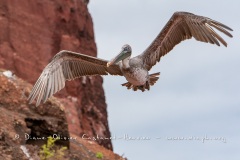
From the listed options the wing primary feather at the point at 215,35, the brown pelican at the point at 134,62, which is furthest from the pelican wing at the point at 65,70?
the wing primary feather at the point at 215,35

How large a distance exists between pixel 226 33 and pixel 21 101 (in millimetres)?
6879

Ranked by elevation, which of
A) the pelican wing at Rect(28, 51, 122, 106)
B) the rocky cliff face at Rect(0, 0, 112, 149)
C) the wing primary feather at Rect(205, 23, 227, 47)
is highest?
the rocky cliff face at Rect(0, 0, 112, 149)

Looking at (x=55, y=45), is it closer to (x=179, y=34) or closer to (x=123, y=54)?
(x=179, y=34)

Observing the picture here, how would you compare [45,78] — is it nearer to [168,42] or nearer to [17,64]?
[168,42]

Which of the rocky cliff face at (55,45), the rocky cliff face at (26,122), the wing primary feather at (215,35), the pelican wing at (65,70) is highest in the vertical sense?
the rocky cliff face at (55,45)

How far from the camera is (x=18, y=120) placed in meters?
15.6

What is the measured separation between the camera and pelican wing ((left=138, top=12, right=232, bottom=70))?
40.0 feet

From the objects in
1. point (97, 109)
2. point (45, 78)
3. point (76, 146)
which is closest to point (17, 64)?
point (97, 109)

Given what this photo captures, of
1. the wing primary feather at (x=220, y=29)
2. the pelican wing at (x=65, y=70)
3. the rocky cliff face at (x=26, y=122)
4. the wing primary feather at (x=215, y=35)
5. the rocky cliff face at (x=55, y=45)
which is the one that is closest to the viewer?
the wing primary feather at (x=220, y=29)

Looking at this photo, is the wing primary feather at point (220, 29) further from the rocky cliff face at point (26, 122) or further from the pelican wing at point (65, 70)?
the rocky cliff face at point (26, 122)

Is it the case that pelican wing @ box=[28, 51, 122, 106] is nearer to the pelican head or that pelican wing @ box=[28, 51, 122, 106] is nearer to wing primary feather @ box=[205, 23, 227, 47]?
the pelican head

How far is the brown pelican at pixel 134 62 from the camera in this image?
490 inches

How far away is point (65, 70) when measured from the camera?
13.6 metres

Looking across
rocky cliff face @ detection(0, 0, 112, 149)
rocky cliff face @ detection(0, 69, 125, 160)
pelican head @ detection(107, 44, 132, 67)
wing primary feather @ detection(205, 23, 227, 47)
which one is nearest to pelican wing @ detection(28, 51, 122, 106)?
pelican head @ detection(107, 44, 132, 67)
